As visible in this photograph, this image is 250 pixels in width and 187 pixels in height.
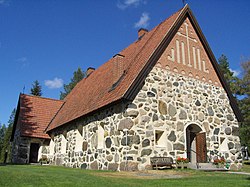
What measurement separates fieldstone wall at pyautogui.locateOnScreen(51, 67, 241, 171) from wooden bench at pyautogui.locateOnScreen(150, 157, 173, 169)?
25 centimetres

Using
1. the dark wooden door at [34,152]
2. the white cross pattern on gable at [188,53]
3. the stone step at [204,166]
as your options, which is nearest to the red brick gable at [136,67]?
the white cross pattern on gable at [188,53]

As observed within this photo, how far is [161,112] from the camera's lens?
1197 centimetres

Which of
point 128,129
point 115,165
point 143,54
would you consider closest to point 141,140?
point 128,129

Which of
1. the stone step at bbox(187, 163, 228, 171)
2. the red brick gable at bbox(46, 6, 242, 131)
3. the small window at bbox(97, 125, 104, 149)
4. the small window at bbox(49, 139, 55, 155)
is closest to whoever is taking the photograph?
the red brick gable at bbox(46, 6, 242, 131)

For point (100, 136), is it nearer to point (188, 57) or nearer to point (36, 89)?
point (188, 57)

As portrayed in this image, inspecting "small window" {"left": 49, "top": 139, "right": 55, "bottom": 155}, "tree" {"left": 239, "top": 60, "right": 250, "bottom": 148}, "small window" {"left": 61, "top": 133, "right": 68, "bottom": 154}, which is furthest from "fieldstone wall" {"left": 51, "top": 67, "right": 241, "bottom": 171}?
"tree" {"left": 239, "top": 60, "right": 250, "bottom": 148}

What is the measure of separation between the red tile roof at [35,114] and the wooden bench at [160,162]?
1049 cm

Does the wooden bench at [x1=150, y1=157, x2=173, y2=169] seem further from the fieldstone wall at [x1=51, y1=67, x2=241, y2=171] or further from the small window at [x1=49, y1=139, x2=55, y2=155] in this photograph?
the small window at [x1=49, y1=139, x2=55, y2=155]

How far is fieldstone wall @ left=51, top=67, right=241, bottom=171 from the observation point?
428 inches

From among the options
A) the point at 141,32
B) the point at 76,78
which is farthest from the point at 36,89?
the point at 141,32

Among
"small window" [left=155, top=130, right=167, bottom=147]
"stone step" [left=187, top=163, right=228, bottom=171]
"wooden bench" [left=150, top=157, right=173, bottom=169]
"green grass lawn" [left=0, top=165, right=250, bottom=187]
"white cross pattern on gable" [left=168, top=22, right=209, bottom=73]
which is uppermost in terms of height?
"white cross pattern on gable" [left=168, top=22, right=209, bottom=73]

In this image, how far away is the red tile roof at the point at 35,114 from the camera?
18.7 metres

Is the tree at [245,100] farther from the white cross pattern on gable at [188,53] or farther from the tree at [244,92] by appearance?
the white cross pattern on gable at [188,53]

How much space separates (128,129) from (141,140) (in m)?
0.75
